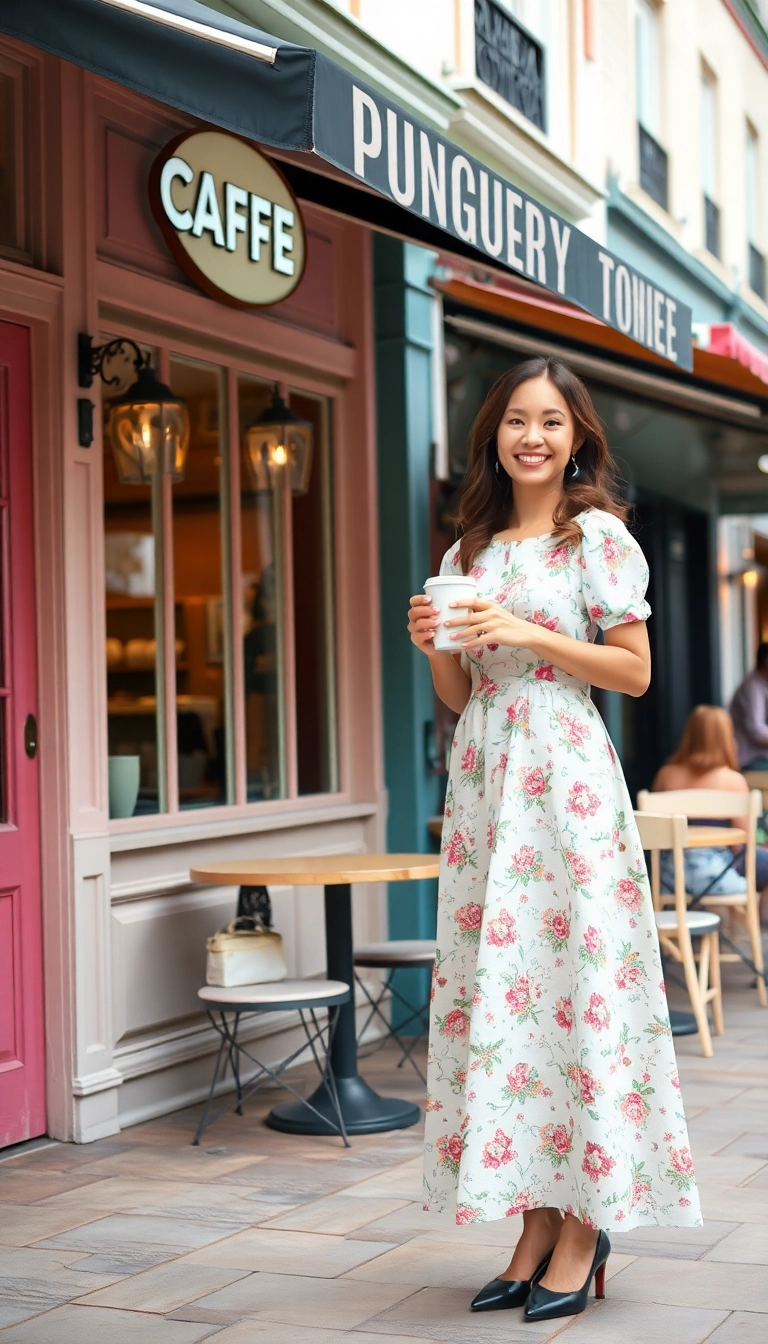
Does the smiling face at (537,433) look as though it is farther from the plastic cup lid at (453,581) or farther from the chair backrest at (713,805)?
the chair backrest at (713,805)

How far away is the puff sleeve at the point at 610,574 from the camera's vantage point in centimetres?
328

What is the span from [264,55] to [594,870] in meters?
1.86

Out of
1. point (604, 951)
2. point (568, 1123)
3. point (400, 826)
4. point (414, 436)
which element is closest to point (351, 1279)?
point (568, 1123)

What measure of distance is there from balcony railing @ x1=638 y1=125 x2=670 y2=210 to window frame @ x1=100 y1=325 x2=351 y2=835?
18.5ft

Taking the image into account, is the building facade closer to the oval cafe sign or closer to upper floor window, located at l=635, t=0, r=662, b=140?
the oval cafe sign

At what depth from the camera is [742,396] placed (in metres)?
8.52

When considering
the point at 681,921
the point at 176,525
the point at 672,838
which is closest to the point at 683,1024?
the point at 681,921

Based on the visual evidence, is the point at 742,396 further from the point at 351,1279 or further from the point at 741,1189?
the point at 351,1279

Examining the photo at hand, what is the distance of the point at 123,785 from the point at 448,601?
2.58 metres

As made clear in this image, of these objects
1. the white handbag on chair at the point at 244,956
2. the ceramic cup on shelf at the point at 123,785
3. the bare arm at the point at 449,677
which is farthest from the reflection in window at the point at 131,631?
the bare arm at the point at 449,677

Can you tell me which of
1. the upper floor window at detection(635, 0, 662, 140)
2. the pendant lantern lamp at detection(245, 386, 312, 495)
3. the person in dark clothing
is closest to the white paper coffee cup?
the pendant lantern lamp at detection(245, 386, 312, 495)

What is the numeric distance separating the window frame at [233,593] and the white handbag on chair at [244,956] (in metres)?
0.53

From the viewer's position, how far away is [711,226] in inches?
534

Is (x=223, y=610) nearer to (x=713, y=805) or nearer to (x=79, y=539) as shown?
(x=79, y=539)
